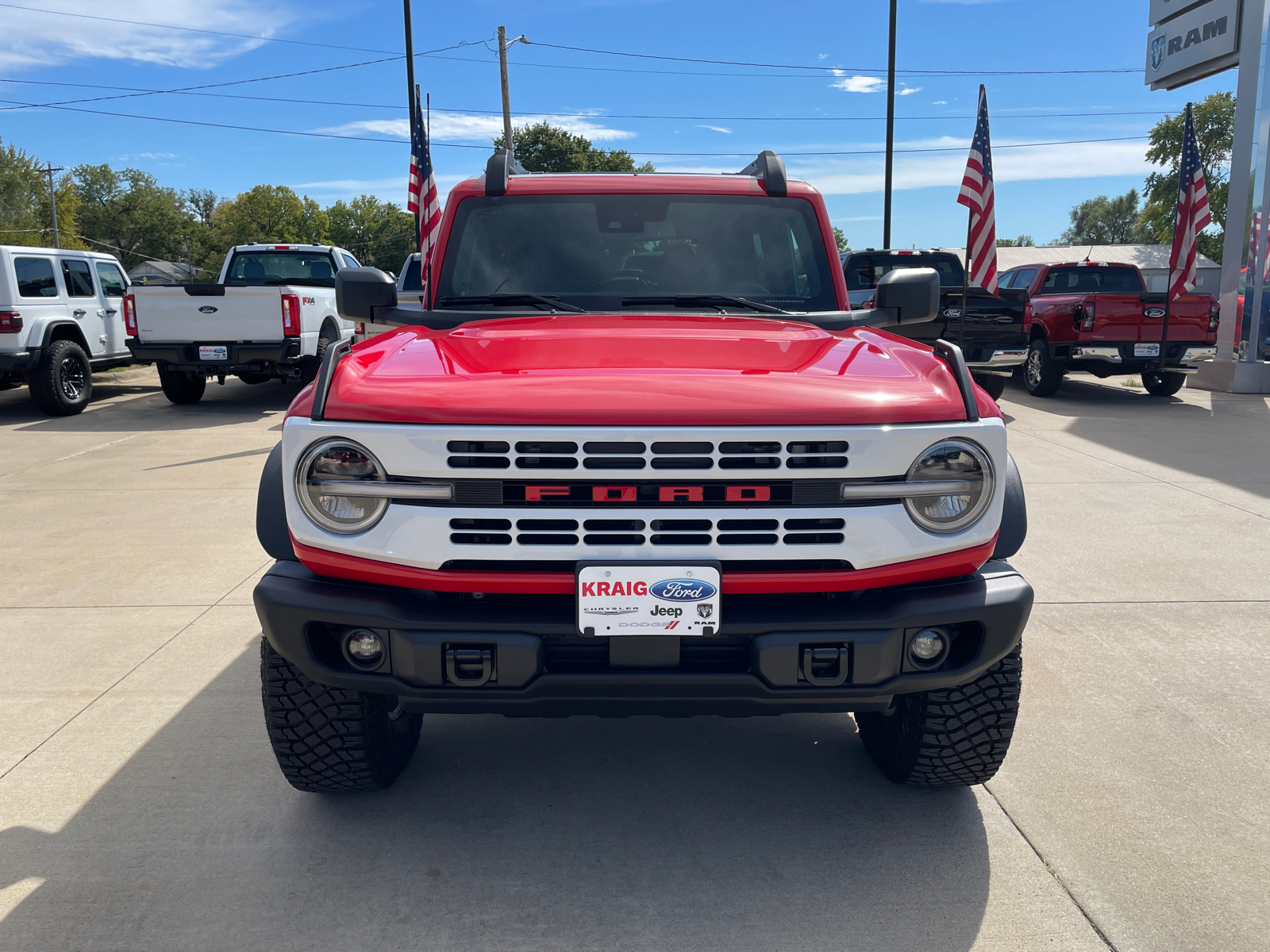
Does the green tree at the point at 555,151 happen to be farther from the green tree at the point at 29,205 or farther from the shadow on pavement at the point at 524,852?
the shadow on pavement at the point at 524,852

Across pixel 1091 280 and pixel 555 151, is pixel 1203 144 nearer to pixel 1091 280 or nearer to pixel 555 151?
pixel 555 151

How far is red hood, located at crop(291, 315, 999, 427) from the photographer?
2307mm

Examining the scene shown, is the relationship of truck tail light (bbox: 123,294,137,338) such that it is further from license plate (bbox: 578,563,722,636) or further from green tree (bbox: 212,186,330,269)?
green tree (bbox: 212,186,330,269)

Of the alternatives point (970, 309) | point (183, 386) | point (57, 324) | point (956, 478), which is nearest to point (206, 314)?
point (183, 386)

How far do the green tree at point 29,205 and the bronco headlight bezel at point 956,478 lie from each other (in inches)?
3440

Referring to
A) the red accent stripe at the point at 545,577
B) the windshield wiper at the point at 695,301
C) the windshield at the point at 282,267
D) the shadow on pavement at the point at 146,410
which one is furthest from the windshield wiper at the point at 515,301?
the windshield at the point at 282,267

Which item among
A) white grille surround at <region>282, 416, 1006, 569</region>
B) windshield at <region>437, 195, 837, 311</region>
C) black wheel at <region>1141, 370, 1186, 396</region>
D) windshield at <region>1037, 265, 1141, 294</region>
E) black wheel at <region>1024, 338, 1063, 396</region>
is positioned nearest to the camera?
white grille surround at <region>282, 416, 1006, 569</region>

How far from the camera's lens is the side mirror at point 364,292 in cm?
364

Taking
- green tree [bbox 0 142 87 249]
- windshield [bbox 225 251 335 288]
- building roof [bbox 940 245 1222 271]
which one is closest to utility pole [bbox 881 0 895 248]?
windshield [bbox 225 251 335 288]

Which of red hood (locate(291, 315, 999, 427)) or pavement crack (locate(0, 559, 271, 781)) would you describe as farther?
pavement crack (locate(0, 559, 271, 781))

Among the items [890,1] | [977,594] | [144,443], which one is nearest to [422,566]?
[977,594]

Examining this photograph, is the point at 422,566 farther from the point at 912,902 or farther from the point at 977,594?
the point at 912,902

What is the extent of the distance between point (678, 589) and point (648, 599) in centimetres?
7

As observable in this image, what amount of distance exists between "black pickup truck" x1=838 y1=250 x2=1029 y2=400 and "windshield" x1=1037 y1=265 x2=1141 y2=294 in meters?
0.54
